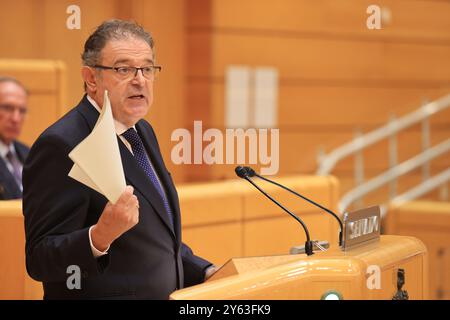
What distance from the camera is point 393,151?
6277mm

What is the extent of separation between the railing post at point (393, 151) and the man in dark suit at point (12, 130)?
3.02m

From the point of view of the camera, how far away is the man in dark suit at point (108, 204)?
169cm

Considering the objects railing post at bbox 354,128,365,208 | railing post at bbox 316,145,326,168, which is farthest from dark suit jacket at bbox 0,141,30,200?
railing post at bbox 354,128,365,208

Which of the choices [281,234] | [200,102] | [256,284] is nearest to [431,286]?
[281,234]

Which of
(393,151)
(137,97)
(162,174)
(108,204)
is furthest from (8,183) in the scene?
(393,151)

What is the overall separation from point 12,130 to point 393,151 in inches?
135

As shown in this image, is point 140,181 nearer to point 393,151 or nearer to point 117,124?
point 117,124

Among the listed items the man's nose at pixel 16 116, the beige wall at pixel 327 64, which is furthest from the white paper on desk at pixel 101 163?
the beige wall at pixel 327 64

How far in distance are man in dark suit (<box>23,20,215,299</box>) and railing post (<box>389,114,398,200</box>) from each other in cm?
418

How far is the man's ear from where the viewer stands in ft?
6.02

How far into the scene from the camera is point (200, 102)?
18.3 feet

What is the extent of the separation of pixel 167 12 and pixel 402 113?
6.35ft

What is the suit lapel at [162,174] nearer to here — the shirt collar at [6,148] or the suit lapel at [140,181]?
the suit lapel at [140,181]

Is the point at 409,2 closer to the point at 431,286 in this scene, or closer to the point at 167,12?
the point at 167,12
